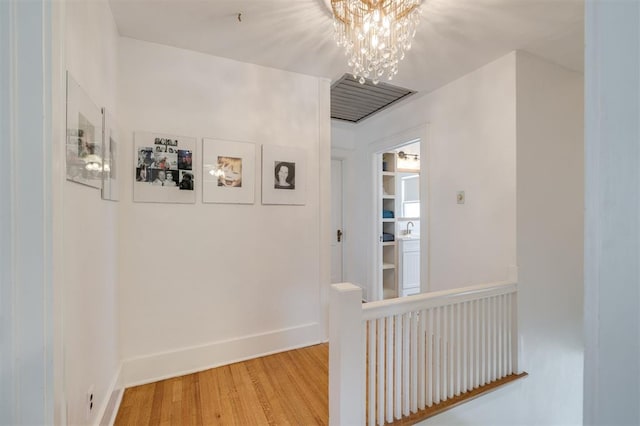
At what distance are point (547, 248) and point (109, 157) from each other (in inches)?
122

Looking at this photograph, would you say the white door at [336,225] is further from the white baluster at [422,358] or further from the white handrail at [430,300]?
the white baluster at [422,358]

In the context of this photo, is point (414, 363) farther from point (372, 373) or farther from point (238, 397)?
point (238, 397)

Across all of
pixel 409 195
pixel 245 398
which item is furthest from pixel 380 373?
pixel 409 195

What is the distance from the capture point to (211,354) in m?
2.09

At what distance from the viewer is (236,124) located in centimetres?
223

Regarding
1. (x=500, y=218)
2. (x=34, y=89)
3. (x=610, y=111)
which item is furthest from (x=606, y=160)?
(x=500, y=218)

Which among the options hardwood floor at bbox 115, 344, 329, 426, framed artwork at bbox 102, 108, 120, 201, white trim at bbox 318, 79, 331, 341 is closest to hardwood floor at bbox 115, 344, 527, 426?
hardwood floor at bbox 115, 344, 329, 426

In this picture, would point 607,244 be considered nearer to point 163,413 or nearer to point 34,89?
→ point 34,89

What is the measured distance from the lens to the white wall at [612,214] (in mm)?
308

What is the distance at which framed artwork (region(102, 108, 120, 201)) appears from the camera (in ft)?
4.78

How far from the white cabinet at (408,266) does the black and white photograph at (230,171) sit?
2583 mm

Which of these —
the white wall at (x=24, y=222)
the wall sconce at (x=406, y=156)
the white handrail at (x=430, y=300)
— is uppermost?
the wall sconce at (x=406, y=156)

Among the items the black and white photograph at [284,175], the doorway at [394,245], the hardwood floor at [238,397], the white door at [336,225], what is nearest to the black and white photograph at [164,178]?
the black and white photograph at [284,175]

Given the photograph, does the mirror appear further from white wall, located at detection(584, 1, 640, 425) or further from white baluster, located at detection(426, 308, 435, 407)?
white wall, located at detection(584, 1, 640, 425)
